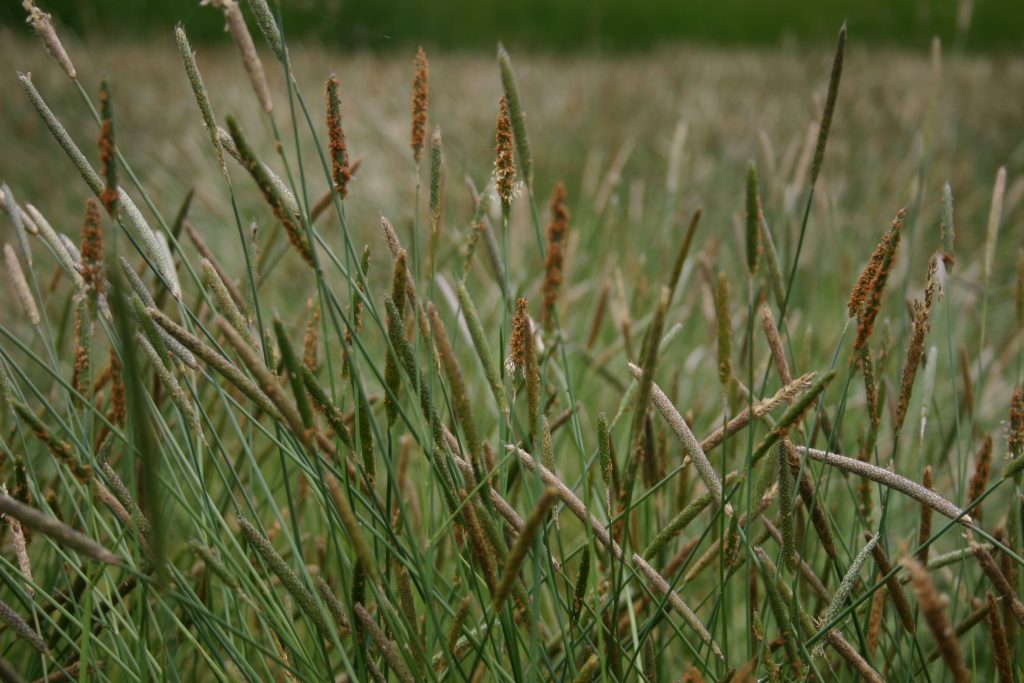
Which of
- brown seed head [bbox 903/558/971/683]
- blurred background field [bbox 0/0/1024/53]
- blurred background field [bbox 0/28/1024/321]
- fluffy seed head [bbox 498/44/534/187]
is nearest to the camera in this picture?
brown seed head [bbox 903/558/971/683]

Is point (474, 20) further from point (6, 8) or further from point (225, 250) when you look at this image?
point (225, 250)

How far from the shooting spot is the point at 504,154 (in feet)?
1.57

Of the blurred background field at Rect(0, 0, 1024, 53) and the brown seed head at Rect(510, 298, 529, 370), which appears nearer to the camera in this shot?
the brown seed head at Rect(510, 298, 529, 370)

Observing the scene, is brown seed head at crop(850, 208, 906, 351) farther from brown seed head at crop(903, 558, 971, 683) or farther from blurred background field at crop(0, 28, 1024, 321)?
blurred background field at crop(0, 28, 1024, 321)

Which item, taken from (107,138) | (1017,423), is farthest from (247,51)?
(1017,423)

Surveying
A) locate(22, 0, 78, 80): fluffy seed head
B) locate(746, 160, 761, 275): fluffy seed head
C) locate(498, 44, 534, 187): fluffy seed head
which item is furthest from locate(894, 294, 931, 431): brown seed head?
locate(22, 0, 78, 80): fluffy seed head

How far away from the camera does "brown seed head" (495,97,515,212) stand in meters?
0.48

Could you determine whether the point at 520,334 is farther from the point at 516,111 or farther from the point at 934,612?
the point at 934,612

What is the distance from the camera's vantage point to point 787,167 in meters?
1.20

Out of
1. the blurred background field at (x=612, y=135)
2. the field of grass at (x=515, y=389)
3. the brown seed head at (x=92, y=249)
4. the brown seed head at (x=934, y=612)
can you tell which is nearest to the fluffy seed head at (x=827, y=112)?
the field of grass at (x=515, y=389)

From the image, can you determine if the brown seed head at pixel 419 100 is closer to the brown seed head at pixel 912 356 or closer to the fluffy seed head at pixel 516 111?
the fluffy seed head at pixel 516 111

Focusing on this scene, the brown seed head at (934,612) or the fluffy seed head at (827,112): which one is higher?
the fluffy seed head at (827,112)

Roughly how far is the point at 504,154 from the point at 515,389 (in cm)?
14

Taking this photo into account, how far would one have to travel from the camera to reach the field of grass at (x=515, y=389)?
45cm
